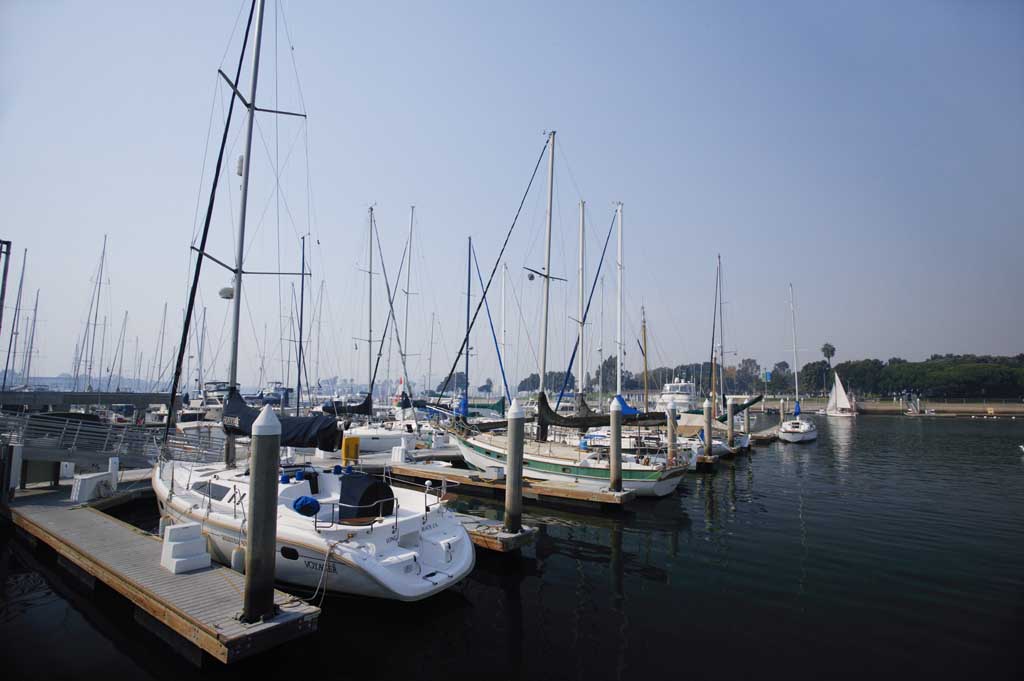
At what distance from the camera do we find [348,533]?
9.39m

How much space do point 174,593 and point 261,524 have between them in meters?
2.24

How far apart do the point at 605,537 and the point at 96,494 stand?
15.1m

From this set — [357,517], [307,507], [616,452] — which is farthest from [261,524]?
[616,452]

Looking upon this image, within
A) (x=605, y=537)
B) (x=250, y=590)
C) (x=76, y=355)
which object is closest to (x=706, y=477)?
(x=605, y=537)

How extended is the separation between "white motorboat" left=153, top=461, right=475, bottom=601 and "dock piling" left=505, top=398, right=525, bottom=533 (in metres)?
2.10

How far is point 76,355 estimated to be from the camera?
54031 mm

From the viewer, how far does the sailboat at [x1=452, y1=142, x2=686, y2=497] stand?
19.3 m

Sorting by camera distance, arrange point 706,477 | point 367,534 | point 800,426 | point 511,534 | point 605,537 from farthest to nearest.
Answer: point 800,426 → point 706,477 → point 605,537 → point 511,534 → point 367,534

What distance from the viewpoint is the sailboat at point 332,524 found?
915cm

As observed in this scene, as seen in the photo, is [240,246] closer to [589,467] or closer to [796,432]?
[589,467]

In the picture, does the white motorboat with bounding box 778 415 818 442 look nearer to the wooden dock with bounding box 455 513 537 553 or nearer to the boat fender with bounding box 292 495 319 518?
the wooden dock with bounding box 455 513 537 553

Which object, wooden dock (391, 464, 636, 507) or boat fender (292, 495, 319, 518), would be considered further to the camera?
wooden dock (391, 464, 636, 507)

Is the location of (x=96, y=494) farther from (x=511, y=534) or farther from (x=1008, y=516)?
(x=1008, y=516)

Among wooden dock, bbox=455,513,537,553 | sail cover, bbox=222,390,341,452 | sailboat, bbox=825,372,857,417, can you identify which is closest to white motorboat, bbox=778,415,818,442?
wooden dock, bbox=455,513,537,553
